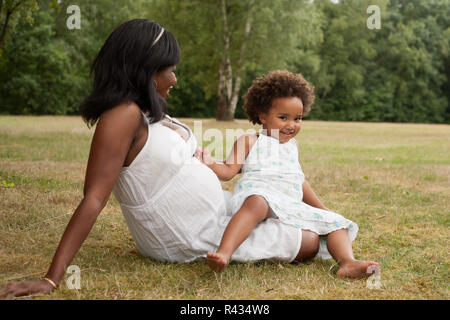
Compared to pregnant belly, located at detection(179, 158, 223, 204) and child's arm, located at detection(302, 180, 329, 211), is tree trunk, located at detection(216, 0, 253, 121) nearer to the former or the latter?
child's arm, located at detection(302, 180, 329, 211)

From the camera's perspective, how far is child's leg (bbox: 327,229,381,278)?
8.28 ft

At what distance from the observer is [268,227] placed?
2699 millimetres

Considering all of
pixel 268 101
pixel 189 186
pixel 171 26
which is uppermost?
pixel 171 26

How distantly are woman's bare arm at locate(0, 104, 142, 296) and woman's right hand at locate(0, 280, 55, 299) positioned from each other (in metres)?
0.02

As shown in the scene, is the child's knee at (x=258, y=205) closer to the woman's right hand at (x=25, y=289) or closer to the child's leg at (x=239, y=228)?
the child's leg at (x=239, y=228)

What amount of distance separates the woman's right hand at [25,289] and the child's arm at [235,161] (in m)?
1.11

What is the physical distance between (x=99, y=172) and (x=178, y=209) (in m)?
0.49

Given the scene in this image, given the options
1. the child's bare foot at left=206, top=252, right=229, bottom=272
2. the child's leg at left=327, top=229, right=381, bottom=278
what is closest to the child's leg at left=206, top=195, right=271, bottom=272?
the child's bare foot at left=206, top=252, right=229, bottom=272

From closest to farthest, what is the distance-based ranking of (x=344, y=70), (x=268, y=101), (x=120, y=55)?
1. (x=120, y=55)
2. (x=268, y=101)
3. (x=344, y=70)

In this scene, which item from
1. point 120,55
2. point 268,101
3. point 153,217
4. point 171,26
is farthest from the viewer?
point 171,26

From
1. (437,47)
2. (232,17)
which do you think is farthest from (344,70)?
(232,17)

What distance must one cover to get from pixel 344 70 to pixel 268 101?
40.1m

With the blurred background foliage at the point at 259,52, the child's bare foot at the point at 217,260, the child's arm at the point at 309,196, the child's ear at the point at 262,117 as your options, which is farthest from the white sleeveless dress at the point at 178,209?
the blurred background foliage at the point at 259,52
